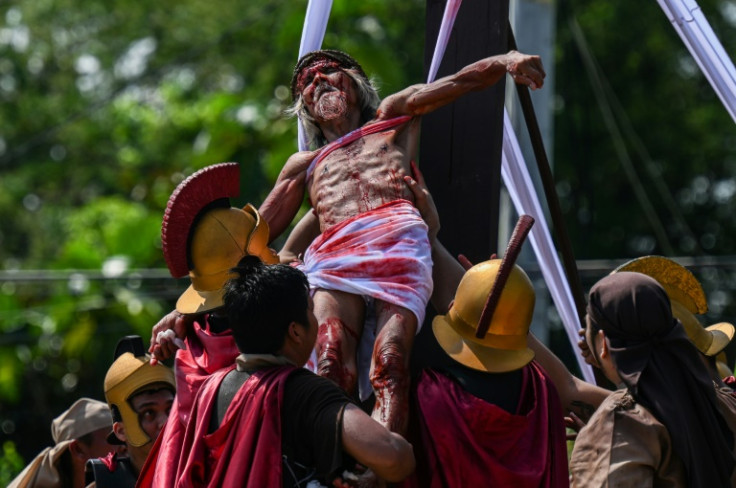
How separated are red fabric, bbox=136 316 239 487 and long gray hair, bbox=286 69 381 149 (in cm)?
102

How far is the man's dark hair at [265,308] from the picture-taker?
3.94 metres

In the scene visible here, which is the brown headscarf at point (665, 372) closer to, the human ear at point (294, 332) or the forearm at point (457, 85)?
the human ear at point (294, 332)

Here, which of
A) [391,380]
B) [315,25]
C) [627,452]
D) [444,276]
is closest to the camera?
[627,452]

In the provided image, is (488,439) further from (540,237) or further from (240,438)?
(540,237)

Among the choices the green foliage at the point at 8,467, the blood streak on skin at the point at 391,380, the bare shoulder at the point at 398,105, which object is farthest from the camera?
the green foliage at the point at 8,467

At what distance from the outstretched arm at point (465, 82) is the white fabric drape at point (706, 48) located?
3.26ft

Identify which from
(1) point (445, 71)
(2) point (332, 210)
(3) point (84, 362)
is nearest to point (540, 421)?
(2) point (332, 210)

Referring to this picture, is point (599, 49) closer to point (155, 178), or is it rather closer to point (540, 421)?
point (155, 178)

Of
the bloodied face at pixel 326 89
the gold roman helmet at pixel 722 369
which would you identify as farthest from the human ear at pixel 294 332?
the gold roman helmet at pixel 722 369

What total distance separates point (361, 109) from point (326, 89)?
0.18 meters

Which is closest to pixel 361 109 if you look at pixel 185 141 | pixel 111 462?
pixel 111 462

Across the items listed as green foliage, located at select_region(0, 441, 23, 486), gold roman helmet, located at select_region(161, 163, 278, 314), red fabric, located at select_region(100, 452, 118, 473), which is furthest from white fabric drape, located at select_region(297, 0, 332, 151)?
green foliage, located at select_region(0, 441, 23, 486)

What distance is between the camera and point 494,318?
4.23 meters

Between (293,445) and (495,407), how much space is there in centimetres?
64
